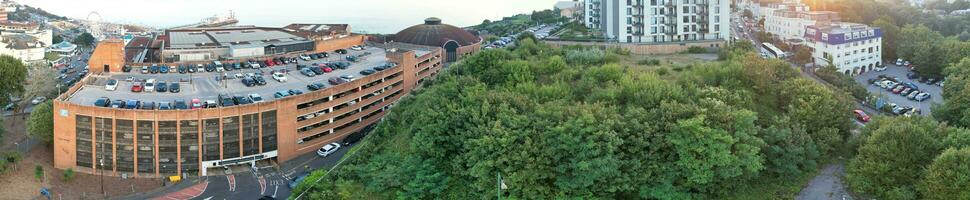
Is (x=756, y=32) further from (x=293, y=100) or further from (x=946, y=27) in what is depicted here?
(x=293, y=100)

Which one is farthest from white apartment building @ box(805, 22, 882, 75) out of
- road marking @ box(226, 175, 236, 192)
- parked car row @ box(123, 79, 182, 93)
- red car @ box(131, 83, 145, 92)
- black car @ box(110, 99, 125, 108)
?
black car @ box(110, 99, 125, 108)

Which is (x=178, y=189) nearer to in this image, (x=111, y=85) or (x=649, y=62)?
(x=111, y=85)

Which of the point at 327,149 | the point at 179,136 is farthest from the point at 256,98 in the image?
the point at 179,136

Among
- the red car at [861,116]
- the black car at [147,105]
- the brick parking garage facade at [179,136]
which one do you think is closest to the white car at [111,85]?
the brick parking garage facade at [179,136]

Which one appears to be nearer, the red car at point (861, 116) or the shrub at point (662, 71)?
the red car at point (861, 116)

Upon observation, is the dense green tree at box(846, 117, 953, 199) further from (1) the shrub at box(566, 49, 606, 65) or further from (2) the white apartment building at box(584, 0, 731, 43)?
(2) the white apartment building at box(584, 0, 731, 43)

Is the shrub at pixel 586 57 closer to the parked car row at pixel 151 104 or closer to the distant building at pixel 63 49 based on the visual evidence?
the parked car row at pixel 151 104
